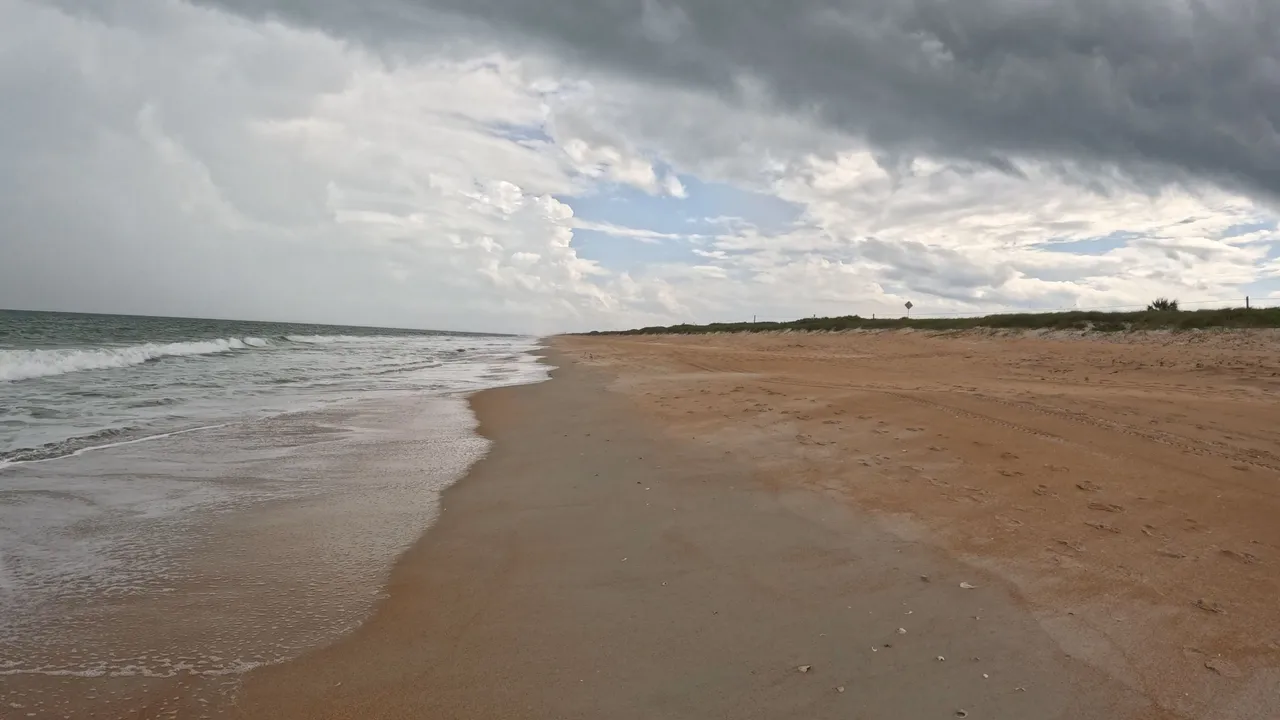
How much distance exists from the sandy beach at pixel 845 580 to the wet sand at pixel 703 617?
0.6 inches

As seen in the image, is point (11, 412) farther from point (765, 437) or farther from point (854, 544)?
point (854, 544)

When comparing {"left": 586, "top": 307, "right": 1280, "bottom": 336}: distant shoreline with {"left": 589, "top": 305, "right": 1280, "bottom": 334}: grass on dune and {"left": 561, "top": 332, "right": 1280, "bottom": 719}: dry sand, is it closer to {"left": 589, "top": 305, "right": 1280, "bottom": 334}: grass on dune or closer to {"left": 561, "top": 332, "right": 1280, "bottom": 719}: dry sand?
{"left": 589, "top": 305, "right": 1280, "bottom": 334}: grass on dune

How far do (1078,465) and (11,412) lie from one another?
14731mm

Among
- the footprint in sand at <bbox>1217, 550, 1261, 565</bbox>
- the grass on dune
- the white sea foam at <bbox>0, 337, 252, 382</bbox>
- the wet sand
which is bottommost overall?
the wet sand

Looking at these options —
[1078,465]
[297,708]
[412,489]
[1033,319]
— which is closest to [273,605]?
[297,708]

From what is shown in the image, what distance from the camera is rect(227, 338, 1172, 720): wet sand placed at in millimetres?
2801

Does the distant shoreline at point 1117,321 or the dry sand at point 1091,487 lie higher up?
the distant shoreline at point 1117,321

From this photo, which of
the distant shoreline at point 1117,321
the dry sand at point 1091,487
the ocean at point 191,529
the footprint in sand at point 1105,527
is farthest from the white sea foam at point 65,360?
the distant shoreline at point 1117,321

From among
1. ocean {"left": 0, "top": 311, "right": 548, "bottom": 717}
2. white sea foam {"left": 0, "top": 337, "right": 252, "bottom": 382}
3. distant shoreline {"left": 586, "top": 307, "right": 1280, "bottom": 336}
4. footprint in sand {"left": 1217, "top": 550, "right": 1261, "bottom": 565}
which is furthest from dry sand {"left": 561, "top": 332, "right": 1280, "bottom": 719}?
white sea foam {"left": 0, "top": 337, "right": 252, "bottom": 382}

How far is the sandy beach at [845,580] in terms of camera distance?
2.85 metres

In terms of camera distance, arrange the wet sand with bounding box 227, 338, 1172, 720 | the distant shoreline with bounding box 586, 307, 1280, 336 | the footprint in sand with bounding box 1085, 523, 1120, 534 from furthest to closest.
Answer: the distant shoreline with bounding box 586, 307, 1280, 336 → the footprint in sand with bounding box 1085, 523, 1120, 534 → the wet sand with bounding box 227, 338, 1172, 720

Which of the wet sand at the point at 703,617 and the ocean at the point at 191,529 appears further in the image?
the ocean at the point at 191,529

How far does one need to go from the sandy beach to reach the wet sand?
0.05 ft

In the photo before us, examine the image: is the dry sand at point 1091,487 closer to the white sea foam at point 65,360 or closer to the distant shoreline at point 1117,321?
the distant shoreline at point 1117,321
